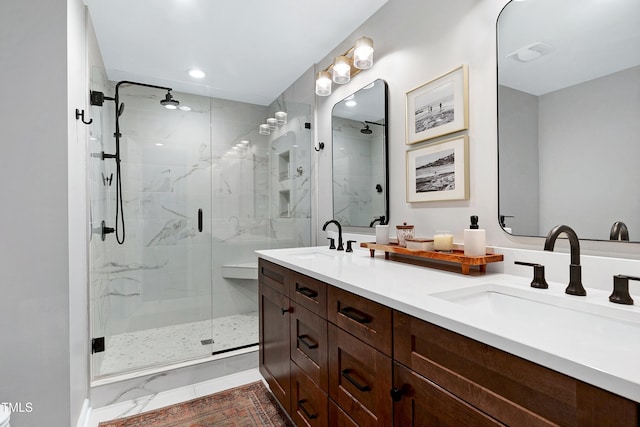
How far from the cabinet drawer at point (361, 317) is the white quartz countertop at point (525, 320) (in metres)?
0.03

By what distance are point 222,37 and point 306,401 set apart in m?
2.47

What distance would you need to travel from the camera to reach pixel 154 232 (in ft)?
8.60

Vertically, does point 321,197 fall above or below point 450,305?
above

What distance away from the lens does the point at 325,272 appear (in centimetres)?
130

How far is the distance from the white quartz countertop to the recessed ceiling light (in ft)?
7.74

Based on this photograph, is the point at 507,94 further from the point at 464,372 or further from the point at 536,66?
the point at 464,372

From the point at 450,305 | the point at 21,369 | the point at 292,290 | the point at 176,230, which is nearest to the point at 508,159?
the point at 450,305

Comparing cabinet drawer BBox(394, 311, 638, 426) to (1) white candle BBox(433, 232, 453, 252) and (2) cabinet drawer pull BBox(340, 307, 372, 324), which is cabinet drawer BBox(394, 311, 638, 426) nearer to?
(2) cabinet drawer pull BBox(340, 307, 372, 324)

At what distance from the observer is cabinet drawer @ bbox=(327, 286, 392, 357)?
3.10ft

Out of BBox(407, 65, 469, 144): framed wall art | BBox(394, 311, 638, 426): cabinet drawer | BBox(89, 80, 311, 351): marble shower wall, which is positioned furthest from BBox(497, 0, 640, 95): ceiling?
BBox(89, 80, 311, 351): marble shower wall

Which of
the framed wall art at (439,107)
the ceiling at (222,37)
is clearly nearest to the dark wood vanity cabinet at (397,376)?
the framed wall art at (439,107)

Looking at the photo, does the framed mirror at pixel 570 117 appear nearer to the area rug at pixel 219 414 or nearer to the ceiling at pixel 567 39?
the ceiling at pixel 567 39

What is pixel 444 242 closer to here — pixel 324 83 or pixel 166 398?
pixel 324 83

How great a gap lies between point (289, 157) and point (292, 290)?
1757mm
